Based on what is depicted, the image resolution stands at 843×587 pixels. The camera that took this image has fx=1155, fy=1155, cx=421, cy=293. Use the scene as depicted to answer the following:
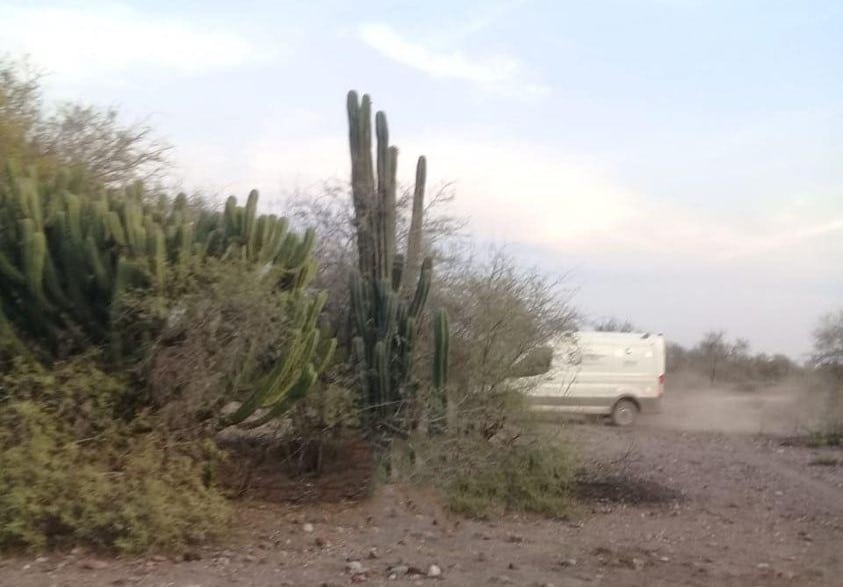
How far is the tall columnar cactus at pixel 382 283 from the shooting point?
14.1 m

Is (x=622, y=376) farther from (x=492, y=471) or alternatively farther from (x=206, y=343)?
(x=206, y=343)

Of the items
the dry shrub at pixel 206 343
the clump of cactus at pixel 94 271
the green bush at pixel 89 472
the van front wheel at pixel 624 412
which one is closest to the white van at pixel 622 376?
the van front wheel at pixel 624 412

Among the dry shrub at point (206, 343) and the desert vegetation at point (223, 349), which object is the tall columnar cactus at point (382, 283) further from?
the dry shrub at point (206, 343)

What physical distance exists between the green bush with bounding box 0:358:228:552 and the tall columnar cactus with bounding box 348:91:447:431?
102 inches

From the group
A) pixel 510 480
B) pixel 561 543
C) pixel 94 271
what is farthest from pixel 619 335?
pixel 94 271

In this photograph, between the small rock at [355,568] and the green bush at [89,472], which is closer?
the small rock at [355,568]

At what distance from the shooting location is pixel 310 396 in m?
13.8

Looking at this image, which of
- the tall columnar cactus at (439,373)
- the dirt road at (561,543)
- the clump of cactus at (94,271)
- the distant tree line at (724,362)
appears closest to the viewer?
the dirt road at (561,543)

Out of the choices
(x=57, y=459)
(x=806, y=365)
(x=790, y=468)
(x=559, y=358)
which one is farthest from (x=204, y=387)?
(x=806, y=365)

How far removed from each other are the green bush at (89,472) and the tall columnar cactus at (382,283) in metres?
2.59

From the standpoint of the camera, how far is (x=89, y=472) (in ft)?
36.1

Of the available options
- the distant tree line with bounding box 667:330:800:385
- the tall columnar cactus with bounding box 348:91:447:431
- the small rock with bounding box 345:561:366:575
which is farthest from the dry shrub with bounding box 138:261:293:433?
the distant tree line with bounding box 667:330:800:385

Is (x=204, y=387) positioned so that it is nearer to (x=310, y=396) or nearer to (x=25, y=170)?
(x=310, y=396)

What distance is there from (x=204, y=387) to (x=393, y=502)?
287cm
